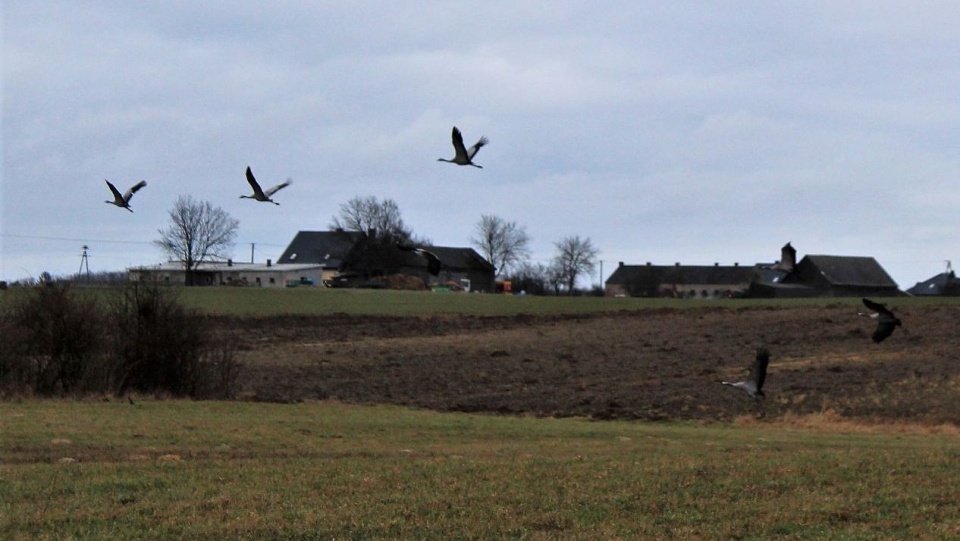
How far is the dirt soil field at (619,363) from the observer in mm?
35625

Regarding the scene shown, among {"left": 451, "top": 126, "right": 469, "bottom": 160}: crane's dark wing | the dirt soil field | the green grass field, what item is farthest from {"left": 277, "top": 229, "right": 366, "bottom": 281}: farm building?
{"left": 451, "top": 126, "right": 469, "bottom": 160}: crane's dark wing

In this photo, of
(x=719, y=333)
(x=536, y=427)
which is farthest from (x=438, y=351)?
(x=536, y=427)

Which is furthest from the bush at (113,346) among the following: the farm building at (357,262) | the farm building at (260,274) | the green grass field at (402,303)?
the farm building at (260,274)

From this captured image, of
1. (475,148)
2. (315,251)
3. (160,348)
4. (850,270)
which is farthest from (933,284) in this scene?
(475,148)

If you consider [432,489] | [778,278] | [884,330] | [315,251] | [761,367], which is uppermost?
[315,251]

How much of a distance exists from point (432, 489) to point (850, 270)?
79.2m

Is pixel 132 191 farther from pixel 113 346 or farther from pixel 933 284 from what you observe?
pixel 933 284

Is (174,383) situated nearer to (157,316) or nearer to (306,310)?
(157,316)

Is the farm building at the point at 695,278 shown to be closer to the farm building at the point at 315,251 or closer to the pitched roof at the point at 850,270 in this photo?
the farm building at the point at 315,251

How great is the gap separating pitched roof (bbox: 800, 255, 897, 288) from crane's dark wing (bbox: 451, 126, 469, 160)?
64227mm

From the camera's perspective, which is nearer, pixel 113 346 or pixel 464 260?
pixel 113 346

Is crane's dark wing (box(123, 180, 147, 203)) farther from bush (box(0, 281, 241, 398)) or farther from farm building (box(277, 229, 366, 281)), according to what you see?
farm building (box(277, 229, 366, 281))

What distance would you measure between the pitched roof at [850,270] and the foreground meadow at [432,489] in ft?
202

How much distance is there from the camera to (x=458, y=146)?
1656 cm
